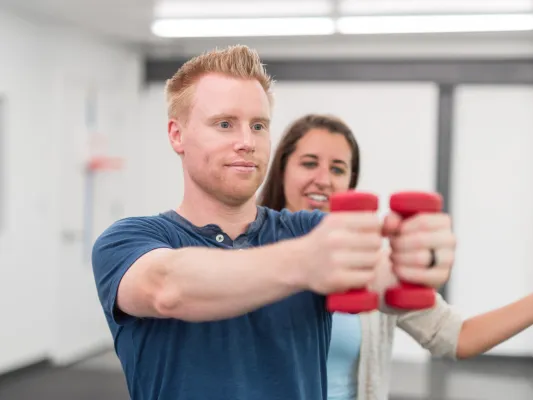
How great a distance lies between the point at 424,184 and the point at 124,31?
2711 mm

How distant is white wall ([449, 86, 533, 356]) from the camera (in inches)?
209

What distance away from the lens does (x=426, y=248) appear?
2.58 ft

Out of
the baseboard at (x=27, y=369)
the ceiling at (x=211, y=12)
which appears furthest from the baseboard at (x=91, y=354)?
the ceiling at (x=211, y=12)

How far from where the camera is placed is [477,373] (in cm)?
496

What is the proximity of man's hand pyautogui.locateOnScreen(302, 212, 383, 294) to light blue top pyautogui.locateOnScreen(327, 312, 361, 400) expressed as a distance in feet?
2.80

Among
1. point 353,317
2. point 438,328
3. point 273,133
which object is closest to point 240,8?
point 273,133

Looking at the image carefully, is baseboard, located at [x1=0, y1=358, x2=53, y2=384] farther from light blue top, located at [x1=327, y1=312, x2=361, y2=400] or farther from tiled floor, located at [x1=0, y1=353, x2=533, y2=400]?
light blue top, located at [x1=327, y1=312, x2=361, y2=400]

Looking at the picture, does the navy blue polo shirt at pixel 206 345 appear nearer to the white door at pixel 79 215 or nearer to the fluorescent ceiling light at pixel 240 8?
the fluorescent ceiling light at pixel 240 8

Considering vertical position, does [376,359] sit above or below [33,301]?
above

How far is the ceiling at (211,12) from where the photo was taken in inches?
162

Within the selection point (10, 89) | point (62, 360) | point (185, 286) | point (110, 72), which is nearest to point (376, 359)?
point (185, 286)

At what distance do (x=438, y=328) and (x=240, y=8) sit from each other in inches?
127

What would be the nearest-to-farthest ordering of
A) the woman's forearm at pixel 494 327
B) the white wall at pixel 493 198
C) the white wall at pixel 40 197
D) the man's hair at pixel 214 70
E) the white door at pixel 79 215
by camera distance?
the man's hair at pixel 214 70, the woman's forearm at pixel 494 327, the white wall at pixel 40 197, the white door at pixel 79 215, the white wall at pixel 493 198

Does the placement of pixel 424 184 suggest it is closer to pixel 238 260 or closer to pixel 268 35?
pixel 268 35
